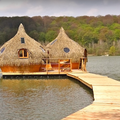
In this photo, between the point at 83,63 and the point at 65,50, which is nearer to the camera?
the point at 83,63

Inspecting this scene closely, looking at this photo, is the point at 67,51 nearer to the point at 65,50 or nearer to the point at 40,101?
the point at 65,50

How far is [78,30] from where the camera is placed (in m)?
101

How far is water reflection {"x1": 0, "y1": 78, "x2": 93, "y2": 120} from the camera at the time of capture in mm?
10875

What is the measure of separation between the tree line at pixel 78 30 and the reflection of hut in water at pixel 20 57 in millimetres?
48135

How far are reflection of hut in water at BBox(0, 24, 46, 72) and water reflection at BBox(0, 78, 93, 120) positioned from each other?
5009mm

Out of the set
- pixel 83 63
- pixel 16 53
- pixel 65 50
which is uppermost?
pixel 65 50

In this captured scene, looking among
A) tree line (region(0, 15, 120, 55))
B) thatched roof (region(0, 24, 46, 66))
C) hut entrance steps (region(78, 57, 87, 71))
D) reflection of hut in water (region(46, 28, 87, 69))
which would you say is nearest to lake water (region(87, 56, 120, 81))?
hut entrance steps (region(78, 57, 87, 71))

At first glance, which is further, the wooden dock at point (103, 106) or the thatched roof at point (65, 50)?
the thatched roof at point (65, 50)

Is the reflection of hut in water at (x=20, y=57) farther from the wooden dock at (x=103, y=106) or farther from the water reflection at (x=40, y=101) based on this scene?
the wooden dock at (x=103, y=106)

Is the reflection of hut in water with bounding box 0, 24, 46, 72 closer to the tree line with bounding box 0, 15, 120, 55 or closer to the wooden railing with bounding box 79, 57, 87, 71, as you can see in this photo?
the wooden railing with bounding box 79, 57, 87, 71

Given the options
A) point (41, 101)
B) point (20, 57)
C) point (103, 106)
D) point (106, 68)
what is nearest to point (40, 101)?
point (41, 101)

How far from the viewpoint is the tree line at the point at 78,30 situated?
8356cm

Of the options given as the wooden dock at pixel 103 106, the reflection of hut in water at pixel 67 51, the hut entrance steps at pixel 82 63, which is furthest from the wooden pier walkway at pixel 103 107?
the reflection of hut in water at pixel 67 51

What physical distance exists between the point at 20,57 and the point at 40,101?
1032cm
